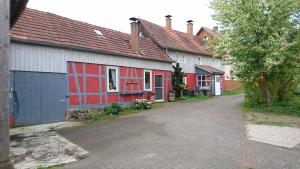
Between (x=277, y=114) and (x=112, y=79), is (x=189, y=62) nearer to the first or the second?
(x=112, y=79)

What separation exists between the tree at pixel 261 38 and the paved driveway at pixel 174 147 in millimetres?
4317

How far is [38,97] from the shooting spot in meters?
11.4

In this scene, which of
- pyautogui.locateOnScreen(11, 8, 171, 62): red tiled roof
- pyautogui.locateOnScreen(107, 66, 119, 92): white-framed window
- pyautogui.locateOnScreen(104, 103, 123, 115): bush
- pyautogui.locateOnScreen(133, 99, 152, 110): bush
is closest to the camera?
pyautogui.locateOnScreen(11, 8, 171, 62): red tiled roof

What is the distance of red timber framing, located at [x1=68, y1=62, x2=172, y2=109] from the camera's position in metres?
13.2

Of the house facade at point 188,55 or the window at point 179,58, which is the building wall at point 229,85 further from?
the window at point 179,58

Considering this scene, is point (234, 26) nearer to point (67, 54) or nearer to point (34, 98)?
point (67, 54)

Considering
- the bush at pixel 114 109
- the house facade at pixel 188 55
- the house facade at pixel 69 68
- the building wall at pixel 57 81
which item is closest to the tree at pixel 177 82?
the house facade at pixel 188 55

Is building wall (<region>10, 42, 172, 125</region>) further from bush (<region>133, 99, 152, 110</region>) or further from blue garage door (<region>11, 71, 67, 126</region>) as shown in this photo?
bush (<region>133, 99, 152, 110</region>)

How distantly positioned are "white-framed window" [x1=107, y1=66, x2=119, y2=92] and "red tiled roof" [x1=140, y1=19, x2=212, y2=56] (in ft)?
24.2

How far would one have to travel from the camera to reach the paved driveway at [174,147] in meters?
5.91

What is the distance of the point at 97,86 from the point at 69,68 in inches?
84.0

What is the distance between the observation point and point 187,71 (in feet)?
83.4

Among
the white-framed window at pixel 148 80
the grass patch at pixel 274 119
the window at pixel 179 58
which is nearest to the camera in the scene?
the grass patch at pixel 274 119

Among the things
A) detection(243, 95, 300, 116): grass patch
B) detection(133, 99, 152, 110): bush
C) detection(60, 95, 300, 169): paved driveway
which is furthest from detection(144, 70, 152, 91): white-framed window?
detection(60, 95, 300, 169): paved driveway
